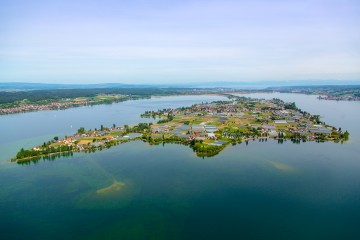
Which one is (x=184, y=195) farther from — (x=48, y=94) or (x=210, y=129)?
(x=48, y=94)

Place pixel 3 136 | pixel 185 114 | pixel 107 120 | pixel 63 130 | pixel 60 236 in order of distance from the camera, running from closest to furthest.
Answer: pixel 60 236
pixel 3 136
pixel 63 130
pixel 107 120
pixel 185 114

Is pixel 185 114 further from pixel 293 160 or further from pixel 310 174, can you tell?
pixel 310 174

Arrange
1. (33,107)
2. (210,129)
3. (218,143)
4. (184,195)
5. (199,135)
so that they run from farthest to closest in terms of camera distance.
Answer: (33,107) < (210,129) < (199,135) < (218,143) < (184,195)

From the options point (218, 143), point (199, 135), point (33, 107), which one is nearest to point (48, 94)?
point (33, 107)

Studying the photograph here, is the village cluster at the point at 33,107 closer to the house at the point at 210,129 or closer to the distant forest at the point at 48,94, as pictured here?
the distant forest at the point at 48,94

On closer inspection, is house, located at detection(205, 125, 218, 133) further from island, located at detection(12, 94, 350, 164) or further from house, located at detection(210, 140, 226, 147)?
house, located at detection(210, 140, 226, 147)

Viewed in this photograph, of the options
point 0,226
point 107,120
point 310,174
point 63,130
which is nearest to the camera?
point 0,226

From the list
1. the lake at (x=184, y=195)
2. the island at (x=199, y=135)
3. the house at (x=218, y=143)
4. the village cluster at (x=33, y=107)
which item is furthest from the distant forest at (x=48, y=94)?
the house at (x=218, y=143)

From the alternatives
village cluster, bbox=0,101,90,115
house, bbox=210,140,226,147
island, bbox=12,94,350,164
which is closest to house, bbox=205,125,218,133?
island, bbox=12,94,350,164

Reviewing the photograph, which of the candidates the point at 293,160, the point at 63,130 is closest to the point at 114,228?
the point at 293,160
